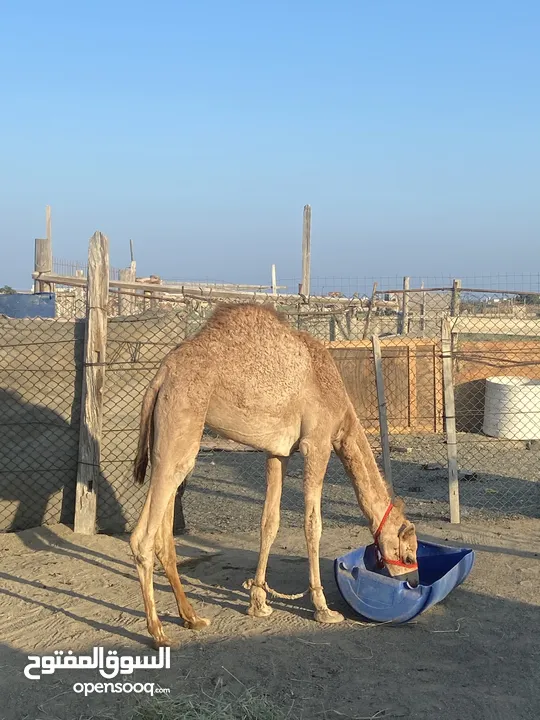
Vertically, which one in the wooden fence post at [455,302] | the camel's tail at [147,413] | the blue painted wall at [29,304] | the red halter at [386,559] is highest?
the wooden fence post at [455,302]

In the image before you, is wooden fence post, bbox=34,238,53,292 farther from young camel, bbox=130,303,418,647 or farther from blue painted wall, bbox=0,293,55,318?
young camel, bbox=130,303,418,647

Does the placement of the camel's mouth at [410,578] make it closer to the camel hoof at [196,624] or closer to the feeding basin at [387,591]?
the feeding basin at [387,591]

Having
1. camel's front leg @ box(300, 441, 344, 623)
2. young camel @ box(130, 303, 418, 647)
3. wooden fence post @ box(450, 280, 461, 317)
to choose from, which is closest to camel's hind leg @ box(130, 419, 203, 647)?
young camel @ box(130, 303, 418, 647)

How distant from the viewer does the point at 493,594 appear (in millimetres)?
6094

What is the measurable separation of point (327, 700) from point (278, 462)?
2136 mm

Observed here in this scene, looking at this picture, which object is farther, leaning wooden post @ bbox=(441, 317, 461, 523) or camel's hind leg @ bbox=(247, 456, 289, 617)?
leaning wooden post @ bbox=(441, 317, 461, 523)

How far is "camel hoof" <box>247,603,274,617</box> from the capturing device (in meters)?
5.66

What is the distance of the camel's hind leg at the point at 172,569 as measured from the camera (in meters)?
5.45

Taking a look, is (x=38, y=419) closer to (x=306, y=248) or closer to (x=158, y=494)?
(x=158, y=494)

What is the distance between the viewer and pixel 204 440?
41.0ft

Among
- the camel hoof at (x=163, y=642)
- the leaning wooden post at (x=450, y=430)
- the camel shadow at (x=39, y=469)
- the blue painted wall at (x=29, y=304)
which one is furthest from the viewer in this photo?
the blue painted wall at (x=29, y=304)

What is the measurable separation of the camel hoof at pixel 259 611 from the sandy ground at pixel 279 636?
2.4 inches

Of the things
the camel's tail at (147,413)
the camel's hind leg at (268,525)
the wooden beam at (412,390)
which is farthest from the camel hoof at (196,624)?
the wooden beam at (412,390)

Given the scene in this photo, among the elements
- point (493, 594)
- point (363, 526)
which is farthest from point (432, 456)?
point (493, 594)
